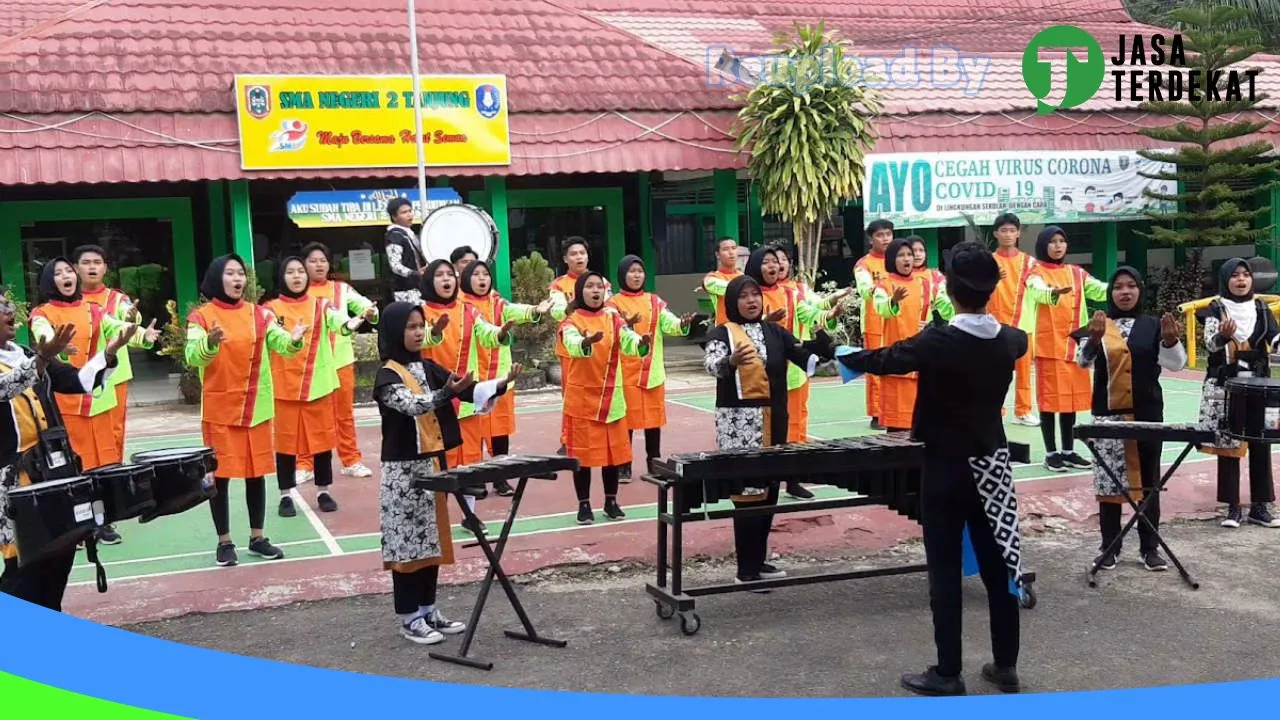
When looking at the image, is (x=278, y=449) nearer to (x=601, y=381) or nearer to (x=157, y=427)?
(x=601, y=381)

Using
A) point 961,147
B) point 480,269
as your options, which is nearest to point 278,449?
point 480,269

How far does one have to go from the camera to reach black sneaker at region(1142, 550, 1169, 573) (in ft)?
22.1

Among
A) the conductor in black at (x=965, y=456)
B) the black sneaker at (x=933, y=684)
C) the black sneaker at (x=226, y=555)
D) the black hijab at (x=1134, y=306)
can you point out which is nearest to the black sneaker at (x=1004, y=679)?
the conductor in black at (x=965, y=456)

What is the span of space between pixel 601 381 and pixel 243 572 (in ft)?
8.20

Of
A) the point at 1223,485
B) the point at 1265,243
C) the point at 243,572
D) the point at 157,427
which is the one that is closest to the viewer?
the point at 243,572

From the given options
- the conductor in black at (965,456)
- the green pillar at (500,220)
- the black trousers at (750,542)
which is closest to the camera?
the conductor in black at (965,456)

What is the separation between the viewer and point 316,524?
26.7 ft

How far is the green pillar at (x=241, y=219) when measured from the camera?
48.2 ft

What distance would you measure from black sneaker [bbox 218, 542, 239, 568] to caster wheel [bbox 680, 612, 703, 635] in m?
2.80

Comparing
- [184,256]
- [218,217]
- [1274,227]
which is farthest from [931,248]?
[184,256]

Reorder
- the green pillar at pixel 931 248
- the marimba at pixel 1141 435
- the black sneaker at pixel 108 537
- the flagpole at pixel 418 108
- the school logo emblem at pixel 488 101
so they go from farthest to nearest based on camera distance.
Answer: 1. the green pillar at pixel 931 248
2. the school logo emblem at pixel 488 101
3. the flagpole at pixel 418 108
4. the black sneaker at pixel 108 537
5. the marimba at pixel 1141 435

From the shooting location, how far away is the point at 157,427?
12.7m

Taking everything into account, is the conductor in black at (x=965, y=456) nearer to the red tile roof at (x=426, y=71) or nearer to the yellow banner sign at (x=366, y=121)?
the yellow banner sign at (x=366, y=121)

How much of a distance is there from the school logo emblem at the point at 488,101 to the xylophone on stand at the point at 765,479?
32.8 ft
